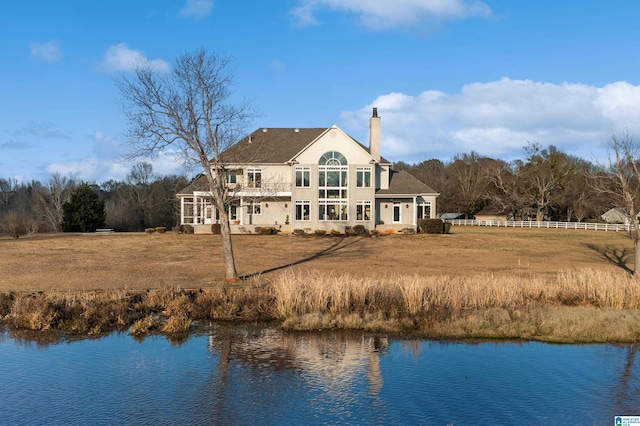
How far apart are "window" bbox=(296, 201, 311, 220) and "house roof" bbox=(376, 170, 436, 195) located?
5.97 metres

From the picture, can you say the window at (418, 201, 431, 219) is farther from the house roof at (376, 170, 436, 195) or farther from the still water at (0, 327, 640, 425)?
the still water at (0, 327, 640, 425)

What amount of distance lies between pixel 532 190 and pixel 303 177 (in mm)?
37818

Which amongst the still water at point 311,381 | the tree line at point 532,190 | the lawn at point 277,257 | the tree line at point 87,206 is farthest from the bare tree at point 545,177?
the still water at point 311,381

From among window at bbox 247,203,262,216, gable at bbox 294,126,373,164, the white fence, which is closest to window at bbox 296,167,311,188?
gable at bbox 294,126,373,164

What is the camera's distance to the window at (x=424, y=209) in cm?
5206

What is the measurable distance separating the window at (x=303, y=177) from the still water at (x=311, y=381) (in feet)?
106

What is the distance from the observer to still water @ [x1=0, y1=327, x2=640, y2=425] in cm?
1105

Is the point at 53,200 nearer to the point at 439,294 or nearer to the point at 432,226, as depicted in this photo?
the point at 432,226

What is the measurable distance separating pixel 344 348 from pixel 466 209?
70948 mm

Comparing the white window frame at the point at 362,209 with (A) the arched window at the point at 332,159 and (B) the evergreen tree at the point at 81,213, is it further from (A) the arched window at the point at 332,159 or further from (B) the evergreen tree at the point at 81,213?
(B) the evergreen tree at the point at 81,213

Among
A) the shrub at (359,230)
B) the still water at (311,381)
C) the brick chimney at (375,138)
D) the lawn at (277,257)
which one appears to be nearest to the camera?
the still water at (311,381)

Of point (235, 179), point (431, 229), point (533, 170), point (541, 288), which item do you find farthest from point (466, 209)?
point (541, 288)

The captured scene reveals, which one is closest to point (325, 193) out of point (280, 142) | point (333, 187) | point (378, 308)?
point (333, 187)

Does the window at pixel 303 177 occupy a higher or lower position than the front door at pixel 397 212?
higher
